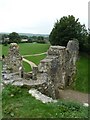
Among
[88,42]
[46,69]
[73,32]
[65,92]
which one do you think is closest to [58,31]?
[73,32]

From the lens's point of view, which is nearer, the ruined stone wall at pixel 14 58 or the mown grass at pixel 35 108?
the mown grass at pixel 35 108

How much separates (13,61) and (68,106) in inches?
376

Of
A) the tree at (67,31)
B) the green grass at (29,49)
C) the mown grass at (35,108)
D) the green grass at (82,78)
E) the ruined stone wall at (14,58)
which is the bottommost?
the green grass at (82,78)

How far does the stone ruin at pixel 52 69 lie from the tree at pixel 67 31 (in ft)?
67.6

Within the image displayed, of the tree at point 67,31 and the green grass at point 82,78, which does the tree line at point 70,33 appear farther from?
the green grass at point 82,78

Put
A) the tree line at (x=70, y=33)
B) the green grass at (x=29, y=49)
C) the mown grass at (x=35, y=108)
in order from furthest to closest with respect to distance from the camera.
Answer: the green grass at (x=29, y=49), the tree line at (x=70, y=33), the mown grass at (x=35, y=108)

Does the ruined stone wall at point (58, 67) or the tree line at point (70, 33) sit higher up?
the tree line at point (70, 33)

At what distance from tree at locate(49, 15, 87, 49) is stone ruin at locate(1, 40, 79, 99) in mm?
20616

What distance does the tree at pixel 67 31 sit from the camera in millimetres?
50344

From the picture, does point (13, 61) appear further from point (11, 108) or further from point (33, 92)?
point (11, 108)

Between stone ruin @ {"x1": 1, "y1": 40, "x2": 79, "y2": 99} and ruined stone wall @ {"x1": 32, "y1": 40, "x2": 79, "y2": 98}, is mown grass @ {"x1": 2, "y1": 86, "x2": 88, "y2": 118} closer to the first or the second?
stone ruin @ {"x1": 1, "y1": 40, "x2": 79, "y2": 99}

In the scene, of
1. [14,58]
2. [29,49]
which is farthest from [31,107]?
[29,49]

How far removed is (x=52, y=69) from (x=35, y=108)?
338 inches

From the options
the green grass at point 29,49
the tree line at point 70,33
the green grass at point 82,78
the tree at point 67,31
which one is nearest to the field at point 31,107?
the green grass at point 82,78
